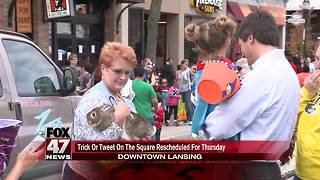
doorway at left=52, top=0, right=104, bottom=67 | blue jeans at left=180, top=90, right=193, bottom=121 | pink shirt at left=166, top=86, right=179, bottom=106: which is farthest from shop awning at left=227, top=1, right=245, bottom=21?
pink shirt at left=166, top=86, right=179, bottom=106

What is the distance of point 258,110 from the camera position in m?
2.61

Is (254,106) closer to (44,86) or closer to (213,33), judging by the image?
(213,33)

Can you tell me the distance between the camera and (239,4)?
91.7 feet

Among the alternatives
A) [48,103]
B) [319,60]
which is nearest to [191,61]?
[48,103]

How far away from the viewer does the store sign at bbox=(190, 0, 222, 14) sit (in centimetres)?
2375

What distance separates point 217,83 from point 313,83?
3.92 ft

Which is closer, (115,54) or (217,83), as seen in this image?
(217,83)

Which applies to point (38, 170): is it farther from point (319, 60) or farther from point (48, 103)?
point (319, 60)

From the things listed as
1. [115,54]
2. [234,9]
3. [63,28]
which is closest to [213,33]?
[115,54]

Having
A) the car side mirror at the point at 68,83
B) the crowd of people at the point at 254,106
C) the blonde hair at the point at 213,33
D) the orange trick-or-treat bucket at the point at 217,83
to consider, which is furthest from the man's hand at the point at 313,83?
the car side mirror at the point at 68,83

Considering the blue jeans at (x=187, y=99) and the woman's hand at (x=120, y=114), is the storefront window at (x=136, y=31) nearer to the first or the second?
the blue jeans at (x=187, y=99)

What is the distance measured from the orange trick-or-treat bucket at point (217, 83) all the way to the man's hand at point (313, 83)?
105 cm

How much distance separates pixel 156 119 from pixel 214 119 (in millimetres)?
6902

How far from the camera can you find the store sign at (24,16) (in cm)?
1477
